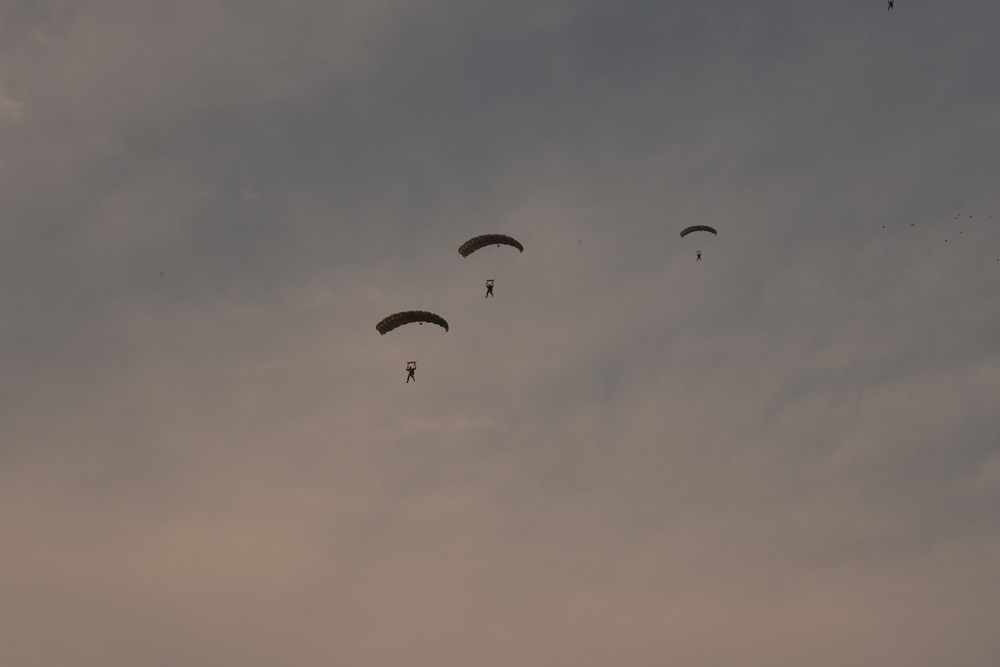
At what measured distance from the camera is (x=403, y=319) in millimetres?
61438

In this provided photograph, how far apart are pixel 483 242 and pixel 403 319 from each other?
30.9 feet

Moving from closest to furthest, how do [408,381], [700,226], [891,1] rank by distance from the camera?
1. [891,1]
2. [408,381]
3. [700,226]

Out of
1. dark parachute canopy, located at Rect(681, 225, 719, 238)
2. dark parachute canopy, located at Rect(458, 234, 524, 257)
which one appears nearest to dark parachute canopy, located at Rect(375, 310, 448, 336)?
dark parachute canopy, located at Rect(458, 234, 524, 257)

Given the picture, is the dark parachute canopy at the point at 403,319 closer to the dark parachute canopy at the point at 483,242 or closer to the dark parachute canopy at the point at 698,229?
the dark parachute canopy at the point at 483,242

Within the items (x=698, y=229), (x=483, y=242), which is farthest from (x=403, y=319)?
(x=698, y=229)

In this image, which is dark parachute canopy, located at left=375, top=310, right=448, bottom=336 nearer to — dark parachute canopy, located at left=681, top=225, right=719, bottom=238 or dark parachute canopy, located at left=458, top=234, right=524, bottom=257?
dark parachute canopy, located at left=458, top=234, right=524, bottom=257

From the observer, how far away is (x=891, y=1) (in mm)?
58188

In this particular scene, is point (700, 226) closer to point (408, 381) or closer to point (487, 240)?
point (487, 240)

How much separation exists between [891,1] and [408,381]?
143 feet

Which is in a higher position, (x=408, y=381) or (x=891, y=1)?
(x=891, y=1)

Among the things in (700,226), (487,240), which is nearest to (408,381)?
(487,240)

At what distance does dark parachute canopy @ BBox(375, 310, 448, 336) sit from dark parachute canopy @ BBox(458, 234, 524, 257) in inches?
264

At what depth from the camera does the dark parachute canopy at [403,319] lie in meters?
61.2

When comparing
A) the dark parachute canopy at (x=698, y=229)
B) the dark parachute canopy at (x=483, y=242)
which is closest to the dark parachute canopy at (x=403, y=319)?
the dark parachute canopy at (x=483, y=242)
